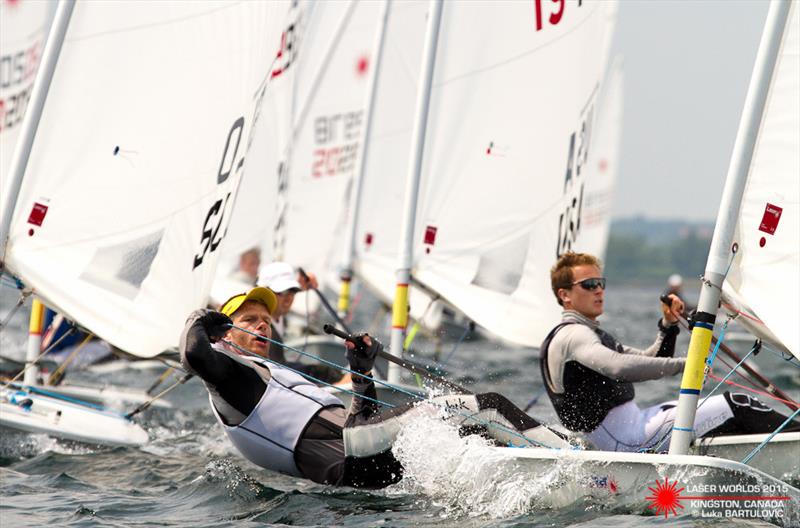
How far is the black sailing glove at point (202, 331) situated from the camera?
15.5ft

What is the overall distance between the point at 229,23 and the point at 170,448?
90.3 inches

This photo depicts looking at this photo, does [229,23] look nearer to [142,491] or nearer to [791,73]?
[142,491]

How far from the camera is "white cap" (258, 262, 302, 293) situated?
7.40m

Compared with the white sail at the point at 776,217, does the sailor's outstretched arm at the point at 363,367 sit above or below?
below

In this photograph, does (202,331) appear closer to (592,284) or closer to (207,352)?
(207,352)

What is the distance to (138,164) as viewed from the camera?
6.50m

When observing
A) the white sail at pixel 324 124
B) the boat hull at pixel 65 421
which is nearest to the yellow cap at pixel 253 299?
the boat hull at pixel 65 421

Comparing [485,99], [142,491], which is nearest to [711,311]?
[142,491]

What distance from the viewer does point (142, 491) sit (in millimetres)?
5523

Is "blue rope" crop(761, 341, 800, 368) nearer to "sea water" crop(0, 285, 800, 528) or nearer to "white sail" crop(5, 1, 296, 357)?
"sea water" crop(0, 285, 800, 528)

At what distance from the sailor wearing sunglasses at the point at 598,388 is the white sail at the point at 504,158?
238 cm

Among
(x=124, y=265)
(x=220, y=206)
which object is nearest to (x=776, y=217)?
(x=220, y=206)

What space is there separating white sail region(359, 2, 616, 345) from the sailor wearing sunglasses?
2.38 m

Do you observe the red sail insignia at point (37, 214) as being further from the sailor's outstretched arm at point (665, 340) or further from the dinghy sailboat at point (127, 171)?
the sailor's outstretched arm at point (665, 340)
